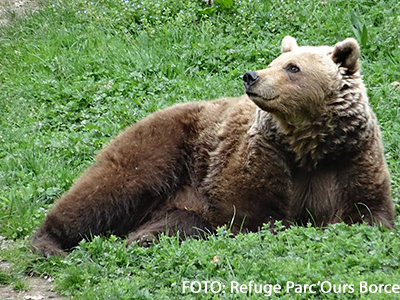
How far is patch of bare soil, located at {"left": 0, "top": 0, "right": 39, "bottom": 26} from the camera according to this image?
12.0 m

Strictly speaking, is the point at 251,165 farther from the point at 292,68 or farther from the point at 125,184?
the point at 125,184

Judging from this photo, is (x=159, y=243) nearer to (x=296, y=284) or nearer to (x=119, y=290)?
(x=119, y=290)

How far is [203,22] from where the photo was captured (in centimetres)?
1071

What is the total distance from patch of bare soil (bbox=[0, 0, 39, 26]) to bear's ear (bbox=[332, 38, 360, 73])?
6.56 metres

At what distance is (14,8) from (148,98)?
3701 millimetres

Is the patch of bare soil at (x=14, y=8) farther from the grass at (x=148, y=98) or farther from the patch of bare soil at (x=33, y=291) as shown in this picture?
the patch of bare soil at (x=33, y=291)

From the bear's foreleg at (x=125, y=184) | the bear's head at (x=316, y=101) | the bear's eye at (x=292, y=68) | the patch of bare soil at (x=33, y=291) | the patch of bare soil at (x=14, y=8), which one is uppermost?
the patch of bare soil at (x=14, y=8)

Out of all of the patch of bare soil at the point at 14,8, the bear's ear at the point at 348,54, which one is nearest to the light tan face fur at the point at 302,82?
the bear's ear at the point at 348,54

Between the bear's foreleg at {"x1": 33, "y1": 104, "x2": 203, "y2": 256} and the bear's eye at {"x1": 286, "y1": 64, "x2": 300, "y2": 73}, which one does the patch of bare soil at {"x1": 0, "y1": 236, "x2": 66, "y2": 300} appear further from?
the bear's eye at {"x1": 286, "y1": 64, "x2": 300, "y2": 73}

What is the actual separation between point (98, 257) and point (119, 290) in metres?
0.95

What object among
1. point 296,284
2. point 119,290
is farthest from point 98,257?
point 296,284

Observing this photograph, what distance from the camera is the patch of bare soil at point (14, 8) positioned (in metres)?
12.0

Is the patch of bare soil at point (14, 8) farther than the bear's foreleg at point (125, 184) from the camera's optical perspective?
Yes

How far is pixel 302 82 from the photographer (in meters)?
6.55
